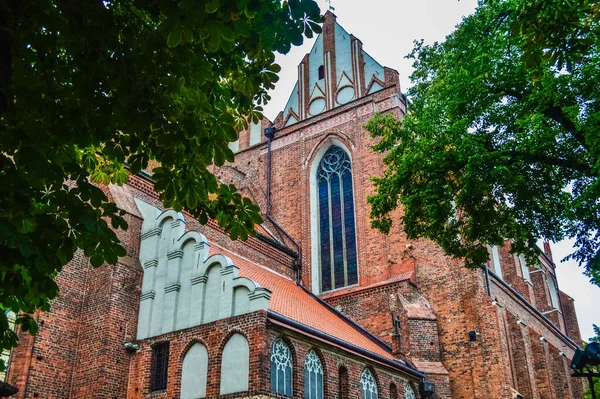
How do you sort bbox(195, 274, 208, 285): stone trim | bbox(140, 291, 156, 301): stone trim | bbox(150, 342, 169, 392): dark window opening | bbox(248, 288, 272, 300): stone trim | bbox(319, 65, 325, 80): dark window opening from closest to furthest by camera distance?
bbox(248, 288, 272, 300): stone trim < bbox(150, 342, 169, 392): dark window opening < bbox(195, 274, 208, 285): stone trim < bbox(140, 291, 156, 301): stone trim < bbox(319, 65, 325, 80): dark window opening

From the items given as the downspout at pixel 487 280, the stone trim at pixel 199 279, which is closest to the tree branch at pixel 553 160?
the stone trim at pixel 199 279

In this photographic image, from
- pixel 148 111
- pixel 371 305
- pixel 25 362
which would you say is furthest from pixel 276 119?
pixel 148 111

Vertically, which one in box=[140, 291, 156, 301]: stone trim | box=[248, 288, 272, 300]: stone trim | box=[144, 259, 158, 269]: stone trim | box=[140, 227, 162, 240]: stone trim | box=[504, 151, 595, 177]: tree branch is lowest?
box=[248, 288, 272, 300]: stone trim

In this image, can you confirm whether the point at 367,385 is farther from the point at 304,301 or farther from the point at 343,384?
the point at 304,301

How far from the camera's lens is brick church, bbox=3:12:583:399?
1212 cm

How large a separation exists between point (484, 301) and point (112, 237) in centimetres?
1481

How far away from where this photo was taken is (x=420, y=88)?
47.0 feet

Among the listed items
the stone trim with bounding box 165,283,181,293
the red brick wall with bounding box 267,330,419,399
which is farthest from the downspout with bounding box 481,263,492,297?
the stone trim with bounding box 165,283,181,293

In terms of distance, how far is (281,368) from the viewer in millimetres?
11695

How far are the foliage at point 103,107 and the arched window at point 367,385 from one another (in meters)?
9.04

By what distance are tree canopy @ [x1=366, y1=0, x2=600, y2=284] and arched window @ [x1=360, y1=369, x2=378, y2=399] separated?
3704 millimetres

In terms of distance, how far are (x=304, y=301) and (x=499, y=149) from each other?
7.65 meters

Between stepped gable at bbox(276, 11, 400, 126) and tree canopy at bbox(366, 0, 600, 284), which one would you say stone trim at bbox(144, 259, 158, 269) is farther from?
stepped gable at bbox(276, 11, 400, 126)

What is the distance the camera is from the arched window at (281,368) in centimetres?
1143
